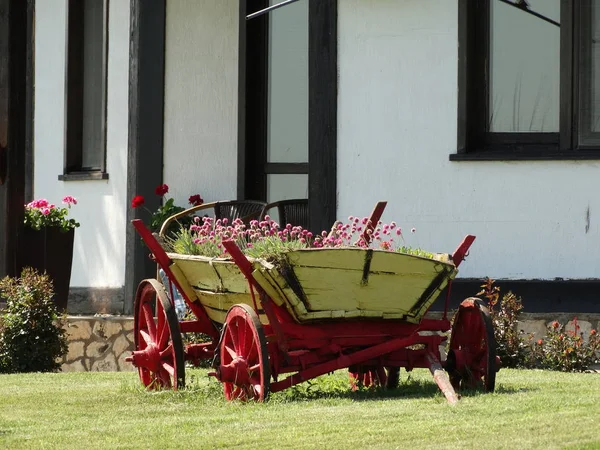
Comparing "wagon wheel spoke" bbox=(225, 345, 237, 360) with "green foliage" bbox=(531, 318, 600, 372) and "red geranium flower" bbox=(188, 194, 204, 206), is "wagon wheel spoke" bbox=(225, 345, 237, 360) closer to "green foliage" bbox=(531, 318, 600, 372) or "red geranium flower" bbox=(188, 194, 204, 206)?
"green foliage" bbox=(531, 318, 600, 372)

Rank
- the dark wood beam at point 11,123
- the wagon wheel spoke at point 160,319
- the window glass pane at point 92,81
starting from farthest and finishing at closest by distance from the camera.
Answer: the window glass pane at point 92,81
the dark wood beam at point 11,123
the wagon wheel spoke at point 160,319

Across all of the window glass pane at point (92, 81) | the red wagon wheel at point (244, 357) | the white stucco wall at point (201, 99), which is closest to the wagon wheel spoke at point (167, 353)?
the red wagon wheel at point (244, 357)

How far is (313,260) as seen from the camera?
7016 millimetres

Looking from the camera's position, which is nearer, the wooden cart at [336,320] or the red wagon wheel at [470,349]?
the wooden cart at [336,320]

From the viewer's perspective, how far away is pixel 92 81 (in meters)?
14.1

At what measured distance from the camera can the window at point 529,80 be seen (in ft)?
34.1

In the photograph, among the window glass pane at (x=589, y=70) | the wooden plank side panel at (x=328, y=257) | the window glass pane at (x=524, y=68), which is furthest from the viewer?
the window glass pane at (x=524, y=68)

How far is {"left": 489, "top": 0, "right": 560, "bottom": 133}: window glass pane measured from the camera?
10656 millimetres

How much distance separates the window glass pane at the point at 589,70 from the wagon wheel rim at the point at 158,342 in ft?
12.4

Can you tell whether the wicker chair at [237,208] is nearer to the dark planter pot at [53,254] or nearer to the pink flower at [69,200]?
the dark planter pot at [53,254]

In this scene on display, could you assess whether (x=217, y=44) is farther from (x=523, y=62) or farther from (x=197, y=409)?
(x=197, y=409)

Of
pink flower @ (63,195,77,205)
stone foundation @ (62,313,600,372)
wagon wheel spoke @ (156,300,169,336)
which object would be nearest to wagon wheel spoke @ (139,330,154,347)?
wagon wheel spoke @ (156,300,169,336)

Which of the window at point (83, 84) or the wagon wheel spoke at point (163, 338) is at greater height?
the window at point (83, 84)

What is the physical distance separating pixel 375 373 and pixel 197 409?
137 cm
